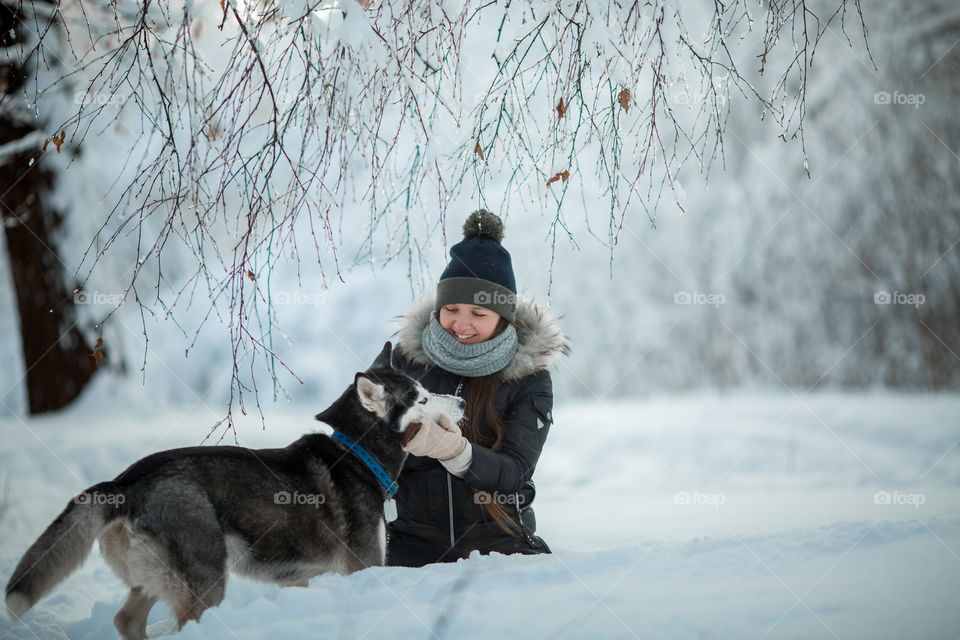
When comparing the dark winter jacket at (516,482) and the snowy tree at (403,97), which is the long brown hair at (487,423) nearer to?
the dark winter jacket at (516,482)

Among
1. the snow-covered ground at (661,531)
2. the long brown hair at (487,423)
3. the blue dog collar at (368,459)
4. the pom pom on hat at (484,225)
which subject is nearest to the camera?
the snow-covered ground at (661,531)

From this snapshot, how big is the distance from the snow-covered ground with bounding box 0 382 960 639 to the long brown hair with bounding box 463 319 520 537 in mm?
363

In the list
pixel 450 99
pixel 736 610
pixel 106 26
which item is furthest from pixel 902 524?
pixel 106 26

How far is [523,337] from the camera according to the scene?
3.75 metres

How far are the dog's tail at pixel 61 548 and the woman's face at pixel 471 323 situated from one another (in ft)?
5.85

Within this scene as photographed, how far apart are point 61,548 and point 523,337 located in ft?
7.63

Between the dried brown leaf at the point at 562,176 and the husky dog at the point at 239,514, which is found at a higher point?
the dried brown leaf at the point at 562,176

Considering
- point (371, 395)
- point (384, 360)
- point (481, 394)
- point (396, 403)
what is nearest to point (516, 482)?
point (481, 394)

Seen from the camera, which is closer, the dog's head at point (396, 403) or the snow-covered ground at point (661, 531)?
the snow-covered ground at point (661, 531)

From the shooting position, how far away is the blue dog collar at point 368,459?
11.0 feet

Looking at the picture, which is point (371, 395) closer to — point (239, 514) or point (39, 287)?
point (239, 514)

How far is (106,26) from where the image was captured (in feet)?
22.8

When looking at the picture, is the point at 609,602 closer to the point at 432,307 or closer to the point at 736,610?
the point at 736,610

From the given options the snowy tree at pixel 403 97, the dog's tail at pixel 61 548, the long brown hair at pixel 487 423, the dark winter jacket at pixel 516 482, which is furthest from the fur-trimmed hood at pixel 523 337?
the dog's tail at pixel 61 548
